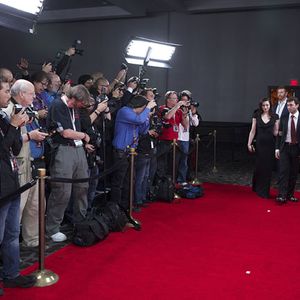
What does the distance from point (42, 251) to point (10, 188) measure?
2.18 ft

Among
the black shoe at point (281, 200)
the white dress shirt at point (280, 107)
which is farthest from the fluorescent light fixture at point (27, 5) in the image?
the white dress shirt at point (280, 107)

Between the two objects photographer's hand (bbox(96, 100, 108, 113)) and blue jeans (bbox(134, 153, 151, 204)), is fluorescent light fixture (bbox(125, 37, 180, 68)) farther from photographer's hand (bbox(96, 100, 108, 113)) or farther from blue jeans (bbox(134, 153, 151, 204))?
photographer's hand (bbox(96, 100, 108, 113))

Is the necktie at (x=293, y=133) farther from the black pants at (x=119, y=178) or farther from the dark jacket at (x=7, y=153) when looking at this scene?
the dark jacket at (x=7, y=153)

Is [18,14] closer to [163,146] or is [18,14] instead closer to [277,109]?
[163,146]

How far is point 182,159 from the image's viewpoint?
7.06 metres

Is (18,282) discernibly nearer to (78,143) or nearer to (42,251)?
(42,251)

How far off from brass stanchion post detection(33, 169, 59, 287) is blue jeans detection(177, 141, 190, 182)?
374 cm

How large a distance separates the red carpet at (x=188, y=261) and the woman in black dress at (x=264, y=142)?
1080mm

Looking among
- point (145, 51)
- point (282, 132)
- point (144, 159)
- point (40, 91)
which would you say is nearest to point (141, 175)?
point (144, 159)

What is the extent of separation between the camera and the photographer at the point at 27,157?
3.33 meters

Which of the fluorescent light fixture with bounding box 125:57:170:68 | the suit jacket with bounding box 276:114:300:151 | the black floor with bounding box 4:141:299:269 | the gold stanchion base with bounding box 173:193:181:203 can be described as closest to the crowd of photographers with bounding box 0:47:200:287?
the gold stanchion base with bounding box 173:193:181:203

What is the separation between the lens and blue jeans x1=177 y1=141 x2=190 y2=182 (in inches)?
272

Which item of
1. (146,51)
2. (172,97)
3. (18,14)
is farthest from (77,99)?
(146,51)

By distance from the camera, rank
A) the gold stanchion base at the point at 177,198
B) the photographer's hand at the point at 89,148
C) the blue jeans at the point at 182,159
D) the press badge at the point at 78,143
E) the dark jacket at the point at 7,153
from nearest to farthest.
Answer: the dark jacket at the point at 7,153 → the press badge at the point at 78,143 → the photographer's hand at the point at 89,148 → the gold stanchion base at the point at 177,198 → the blue jeans at the point at 182,159
